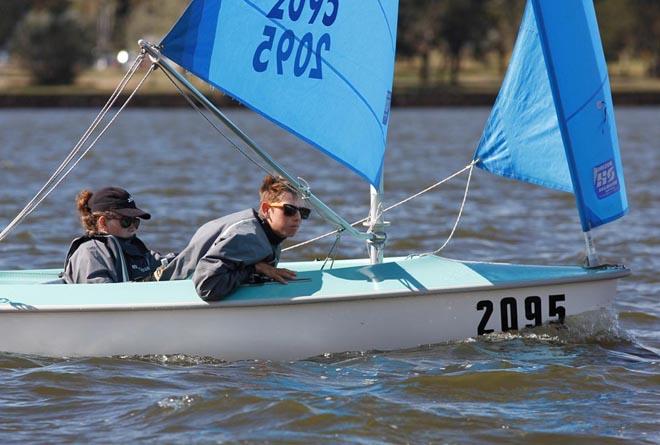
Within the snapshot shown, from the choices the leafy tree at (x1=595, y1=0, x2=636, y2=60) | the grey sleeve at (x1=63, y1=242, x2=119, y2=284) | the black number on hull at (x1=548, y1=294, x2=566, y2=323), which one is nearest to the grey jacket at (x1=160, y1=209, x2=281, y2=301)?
the grey sleeve at (x1=63, y1=242, x2=119, y2=284)

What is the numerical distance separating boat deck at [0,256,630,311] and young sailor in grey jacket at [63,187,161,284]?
201 mm

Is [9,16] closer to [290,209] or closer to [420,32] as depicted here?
[420,32]

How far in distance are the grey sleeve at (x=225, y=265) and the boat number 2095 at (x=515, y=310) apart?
123cm

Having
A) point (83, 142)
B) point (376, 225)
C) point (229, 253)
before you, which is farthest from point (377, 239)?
point (83, 142)

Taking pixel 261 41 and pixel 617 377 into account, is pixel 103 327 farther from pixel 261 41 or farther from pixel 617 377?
pixel 617 377

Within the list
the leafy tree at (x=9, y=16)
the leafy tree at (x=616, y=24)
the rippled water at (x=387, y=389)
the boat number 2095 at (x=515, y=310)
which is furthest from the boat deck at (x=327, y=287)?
the leafy tree at (x=616, y=24)

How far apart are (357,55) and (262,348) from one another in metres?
1.63

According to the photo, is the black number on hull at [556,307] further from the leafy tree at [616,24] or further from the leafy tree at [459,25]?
the leafy tree at [616,24]

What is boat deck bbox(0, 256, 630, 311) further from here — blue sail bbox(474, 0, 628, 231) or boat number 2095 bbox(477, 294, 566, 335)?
blue sail bbox(474, 0, 628, 231)

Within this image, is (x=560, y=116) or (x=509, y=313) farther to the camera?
(x=560, y=116)

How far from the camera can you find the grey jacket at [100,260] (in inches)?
275

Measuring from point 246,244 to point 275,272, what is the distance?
24 cm

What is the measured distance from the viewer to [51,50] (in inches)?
2231

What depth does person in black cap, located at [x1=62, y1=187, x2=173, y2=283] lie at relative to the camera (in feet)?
23.0
